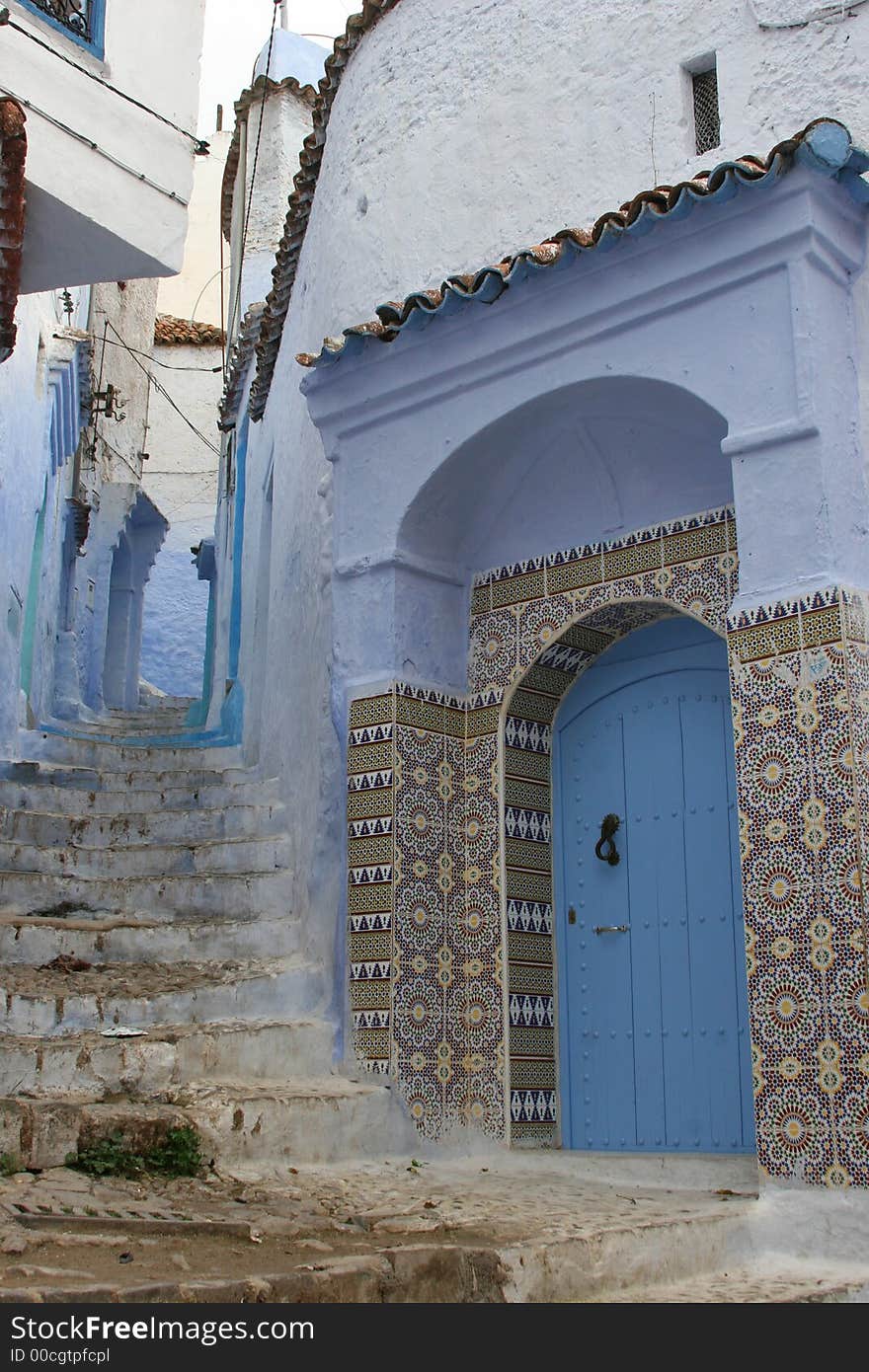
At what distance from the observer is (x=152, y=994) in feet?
20.7

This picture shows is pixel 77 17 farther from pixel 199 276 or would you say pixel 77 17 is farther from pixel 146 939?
pixel 199 276

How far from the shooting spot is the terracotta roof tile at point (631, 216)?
5227 millimetres

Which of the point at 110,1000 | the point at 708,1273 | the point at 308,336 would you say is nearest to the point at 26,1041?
the point at 110,1000

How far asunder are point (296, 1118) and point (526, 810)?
65.8 inches

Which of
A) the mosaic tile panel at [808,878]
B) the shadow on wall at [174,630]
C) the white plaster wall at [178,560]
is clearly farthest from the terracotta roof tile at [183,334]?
the mosaic tile panel at [808,878]

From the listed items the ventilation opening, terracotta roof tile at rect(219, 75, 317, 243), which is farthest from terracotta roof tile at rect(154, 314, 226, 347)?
the ventilation opening

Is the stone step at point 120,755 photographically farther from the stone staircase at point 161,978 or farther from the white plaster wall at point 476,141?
the white plaster wall at point 476,141

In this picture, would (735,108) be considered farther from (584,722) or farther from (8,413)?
(8,413)

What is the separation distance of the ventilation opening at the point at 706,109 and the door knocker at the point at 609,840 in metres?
2.86

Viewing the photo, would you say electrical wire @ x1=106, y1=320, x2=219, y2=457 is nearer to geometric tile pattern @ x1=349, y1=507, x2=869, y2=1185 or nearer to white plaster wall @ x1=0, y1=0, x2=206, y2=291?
white plaster wall @ x1=0, y1=0, x2=206, y2=291

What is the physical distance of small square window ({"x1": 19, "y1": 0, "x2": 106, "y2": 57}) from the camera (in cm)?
605

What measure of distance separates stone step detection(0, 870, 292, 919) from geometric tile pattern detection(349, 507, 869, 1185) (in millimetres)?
1149

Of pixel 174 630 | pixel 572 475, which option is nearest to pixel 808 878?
pixel 572 475

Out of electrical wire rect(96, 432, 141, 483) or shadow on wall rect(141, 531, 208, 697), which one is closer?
electrical wire rect(96, 432, 141, 483)
